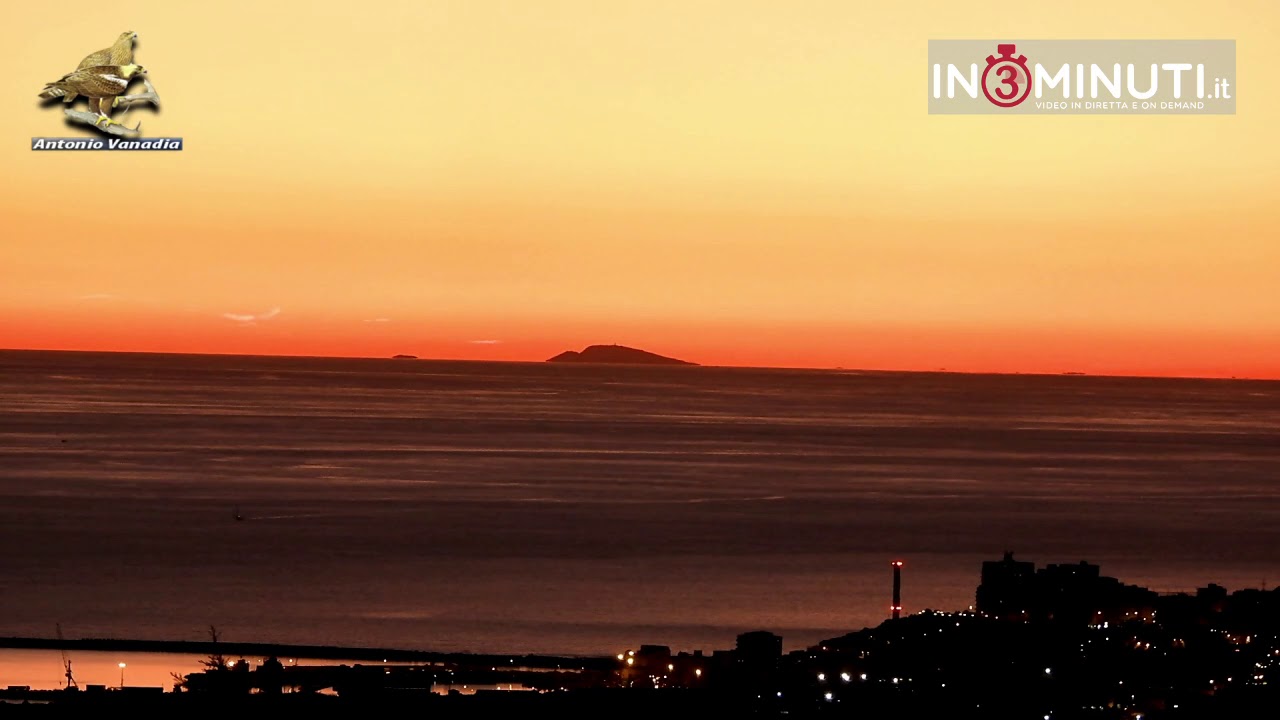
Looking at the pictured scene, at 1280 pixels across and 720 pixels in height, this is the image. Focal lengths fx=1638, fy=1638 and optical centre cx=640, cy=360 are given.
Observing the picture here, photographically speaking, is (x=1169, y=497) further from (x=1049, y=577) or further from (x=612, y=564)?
(x=1049, y=577)

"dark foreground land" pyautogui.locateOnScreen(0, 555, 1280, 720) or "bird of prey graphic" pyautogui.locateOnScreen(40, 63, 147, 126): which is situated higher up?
"bird of prey graphic" pyautogui.locateOnScreen(40, 63, 147, 126)

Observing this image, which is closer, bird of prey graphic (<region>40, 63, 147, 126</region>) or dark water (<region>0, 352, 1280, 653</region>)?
bird of prey graphic (<region>40, 63, 147, 126</region>)

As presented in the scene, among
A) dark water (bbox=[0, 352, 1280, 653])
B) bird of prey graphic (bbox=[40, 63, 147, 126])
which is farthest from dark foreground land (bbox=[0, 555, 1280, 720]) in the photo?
bird of prey graphic (bbox=[40, 63, 147, 126])

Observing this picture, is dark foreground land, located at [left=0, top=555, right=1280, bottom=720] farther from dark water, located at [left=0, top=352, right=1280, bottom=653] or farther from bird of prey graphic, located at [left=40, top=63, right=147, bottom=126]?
bird of prey graphic, located at [left=40, top=63, right=147, bottom=126]

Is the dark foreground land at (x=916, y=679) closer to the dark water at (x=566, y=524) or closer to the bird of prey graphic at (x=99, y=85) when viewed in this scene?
the dark water at (x=566, y=524)

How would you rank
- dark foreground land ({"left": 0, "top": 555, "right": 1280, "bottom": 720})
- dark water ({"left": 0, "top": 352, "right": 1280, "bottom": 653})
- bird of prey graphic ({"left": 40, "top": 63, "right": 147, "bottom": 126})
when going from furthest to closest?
dark water ({"left": 0, "top": 352, "right": 1280, "bottom": 653}) → bird of prey graphic ({"left": 40, "top": 63, "right": 147, "bottom": 126}) → dark foreground land ({"left": 0, "top": 555, "right": 1280, "bottom": 720})

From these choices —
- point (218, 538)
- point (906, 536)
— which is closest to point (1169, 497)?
point (906, 536)

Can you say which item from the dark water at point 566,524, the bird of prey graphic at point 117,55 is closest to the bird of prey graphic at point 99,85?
the bird of prey graphic at point 117,55
